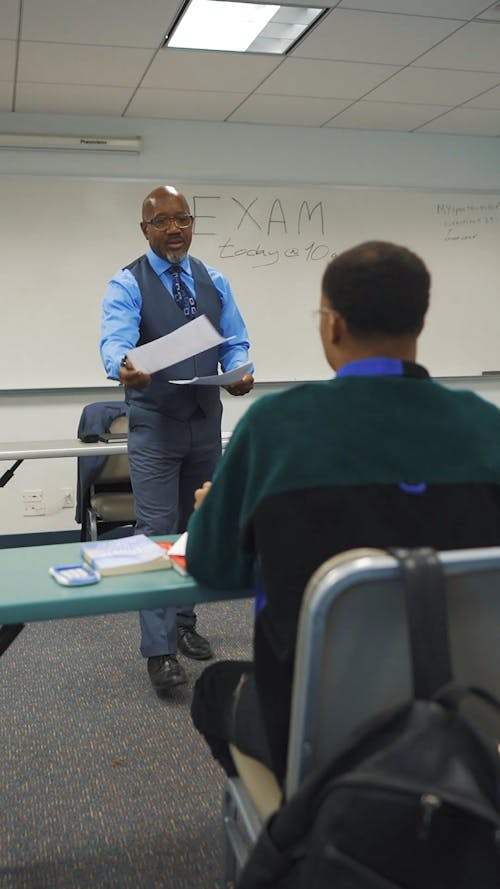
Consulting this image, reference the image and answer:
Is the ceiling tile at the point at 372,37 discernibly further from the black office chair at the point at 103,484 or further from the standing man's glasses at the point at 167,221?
the black office chair at the point at 103,484

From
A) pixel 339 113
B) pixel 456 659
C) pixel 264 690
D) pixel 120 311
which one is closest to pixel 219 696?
pixel 264 690

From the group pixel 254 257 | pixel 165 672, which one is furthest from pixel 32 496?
pixel 165 672

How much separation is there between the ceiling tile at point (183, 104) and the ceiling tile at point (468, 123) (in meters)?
1.23

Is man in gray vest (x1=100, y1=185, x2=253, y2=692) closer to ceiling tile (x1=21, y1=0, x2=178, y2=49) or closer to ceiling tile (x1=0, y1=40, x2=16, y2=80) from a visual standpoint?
ceiling tile (x1=21, y1=0, x2=178, y2=49)

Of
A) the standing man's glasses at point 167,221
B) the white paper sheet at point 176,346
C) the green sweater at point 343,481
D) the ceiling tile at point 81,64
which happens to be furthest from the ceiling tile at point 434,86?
the green sweater at point 343,481

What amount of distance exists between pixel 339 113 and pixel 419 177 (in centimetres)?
74

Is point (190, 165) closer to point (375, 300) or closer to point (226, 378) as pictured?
point (226, 378)

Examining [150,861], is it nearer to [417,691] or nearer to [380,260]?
[417,691]

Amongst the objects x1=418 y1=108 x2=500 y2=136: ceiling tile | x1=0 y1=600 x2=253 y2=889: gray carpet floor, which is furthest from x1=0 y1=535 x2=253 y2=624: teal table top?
x1=418 y1=108 x2=500 y2=136: ceiling tile

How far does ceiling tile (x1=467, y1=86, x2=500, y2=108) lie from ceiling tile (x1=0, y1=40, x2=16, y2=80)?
232cm

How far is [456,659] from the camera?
0.94 meters

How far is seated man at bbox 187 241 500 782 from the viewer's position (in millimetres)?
960

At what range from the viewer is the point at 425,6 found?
3.16 meters

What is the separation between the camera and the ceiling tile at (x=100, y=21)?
3.09 metres
